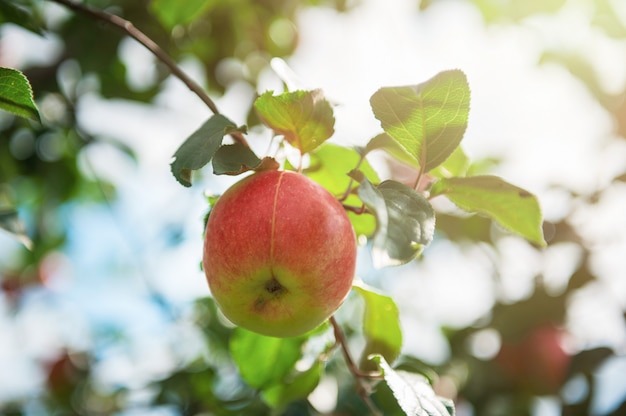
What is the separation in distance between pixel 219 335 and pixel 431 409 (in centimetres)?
165

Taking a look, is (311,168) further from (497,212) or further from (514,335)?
(514,335)

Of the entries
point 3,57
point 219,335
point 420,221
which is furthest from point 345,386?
point 3,57

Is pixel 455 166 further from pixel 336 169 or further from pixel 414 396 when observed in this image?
pixel 414 396

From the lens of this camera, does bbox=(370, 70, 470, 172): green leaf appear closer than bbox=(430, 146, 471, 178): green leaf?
Yes

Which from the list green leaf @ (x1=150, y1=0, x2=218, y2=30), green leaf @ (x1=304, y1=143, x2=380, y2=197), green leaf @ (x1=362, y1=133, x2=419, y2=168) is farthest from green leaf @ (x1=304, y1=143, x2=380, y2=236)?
green leaf @ (x1=150, y1=0, x2=218, y2=30)

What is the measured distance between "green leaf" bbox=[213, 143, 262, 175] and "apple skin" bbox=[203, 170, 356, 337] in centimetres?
5

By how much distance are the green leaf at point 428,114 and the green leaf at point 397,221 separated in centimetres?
12

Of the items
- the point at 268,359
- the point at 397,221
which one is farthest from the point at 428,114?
the point at 268,359

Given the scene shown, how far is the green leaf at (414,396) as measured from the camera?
858 millimetres

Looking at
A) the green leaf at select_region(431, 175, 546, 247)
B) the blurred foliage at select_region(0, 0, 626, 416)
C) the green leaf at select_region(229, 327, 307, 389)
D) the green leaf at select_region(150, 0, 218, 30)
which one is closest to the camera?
the green leaf at select_region(431, 175, 546, 247)

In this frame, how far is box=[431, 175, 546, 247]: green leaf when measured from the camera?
1.07 metres

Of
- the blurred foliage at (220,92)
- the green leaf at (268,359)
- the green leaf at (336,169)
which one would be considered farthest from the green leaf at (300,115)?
→ the blurred foliage at (220,92)

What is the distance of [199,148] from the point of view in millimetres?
904

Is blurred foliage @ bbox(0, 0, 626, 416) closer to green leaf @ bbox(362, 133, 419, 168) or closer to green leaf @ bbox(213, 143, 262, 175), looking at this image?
green leaf @ bbox(362, 133, 419, 168)
